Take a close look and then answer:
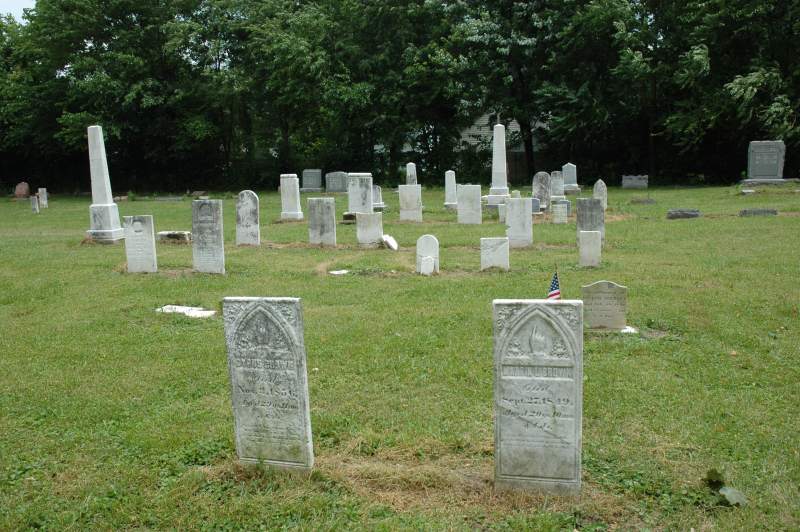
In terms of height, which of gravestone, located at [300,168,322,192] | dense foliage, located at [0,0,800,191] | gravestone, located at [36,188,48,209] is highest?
dense foliage, located at [0,0,800,191]

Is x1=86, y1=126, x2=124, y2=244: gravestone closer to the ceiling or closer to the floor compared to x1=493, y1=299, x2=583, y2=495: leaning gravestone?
closer to the ceiling

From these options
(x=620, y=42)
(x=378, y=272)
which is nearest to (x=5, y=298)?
(x=378, y=272)

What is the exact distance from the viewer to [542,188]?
64.7 ft

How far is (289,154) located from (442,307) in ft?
94.9

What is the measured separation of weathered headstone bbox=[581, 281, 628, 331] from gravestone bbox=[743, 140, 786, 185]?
1876 cm

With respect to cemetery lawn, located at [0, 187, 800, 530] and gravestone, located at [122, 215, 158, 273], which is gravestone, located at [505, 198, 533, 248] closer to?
cemetery lawn, located at [0, 187, 800, 530]

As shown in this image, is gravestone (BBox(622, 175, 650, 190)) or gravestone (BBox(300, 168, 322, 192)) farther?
gravestone (BBox(300, 168, 322, 192))

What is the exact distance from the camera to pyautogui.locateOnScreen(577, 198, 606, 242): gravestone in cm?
1321

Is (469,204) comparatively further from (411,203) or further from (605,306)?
(605,306)

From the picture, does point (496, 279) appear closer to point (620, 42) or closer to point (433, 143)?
point (620, 42)

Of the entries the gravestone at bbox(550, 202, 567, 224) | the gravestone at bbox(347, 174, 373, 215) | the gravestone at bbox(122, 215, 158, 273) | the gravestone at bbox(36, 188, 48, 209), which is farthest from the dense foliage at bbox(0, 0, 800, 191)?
the gravestone at bbox(122, 215, 158, 273)

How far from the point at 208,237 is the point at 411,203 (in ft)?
25.5

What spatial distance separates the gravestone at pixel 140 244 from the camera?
1198 centimetres

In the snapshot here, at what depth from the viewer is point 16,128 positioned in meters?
34.9
